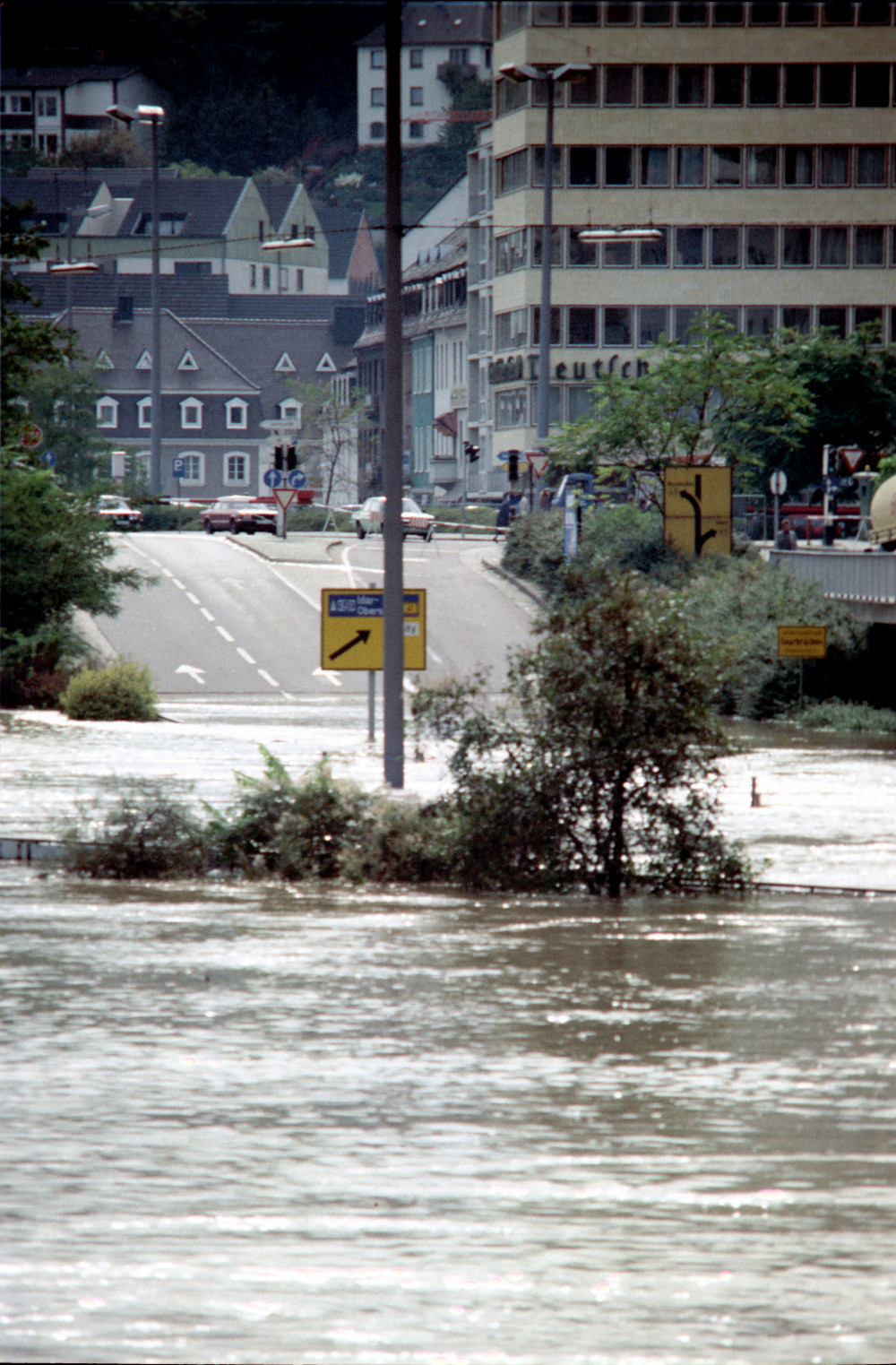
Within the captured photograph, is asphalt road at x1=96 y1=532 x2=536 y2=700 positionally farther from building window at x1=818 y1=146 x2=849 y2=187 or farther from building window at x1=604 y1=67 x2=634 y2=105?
building window at x1=818 y1=146 x2=849 y2=187

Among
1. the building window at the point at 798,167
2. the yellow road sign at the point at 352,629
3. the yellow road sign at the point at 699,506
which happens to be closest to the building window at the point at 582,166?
the building window at the point at 798,167

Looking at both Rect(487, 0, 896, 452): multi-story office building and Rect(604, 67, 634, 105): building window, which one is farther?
Rect(487, 0, 896, 452): multi-story office building

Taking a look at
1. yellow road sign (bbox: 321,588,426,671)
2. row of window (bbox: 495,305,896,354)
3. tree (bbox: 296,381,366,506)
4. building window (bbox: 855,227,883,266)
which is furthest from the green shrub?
tree (bbox: 296,381,366,506)

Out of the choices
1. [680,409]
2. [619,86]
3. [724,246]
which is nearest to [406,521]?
[680,409]

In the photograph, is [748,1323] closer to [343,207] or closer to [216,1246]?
[216,1246]

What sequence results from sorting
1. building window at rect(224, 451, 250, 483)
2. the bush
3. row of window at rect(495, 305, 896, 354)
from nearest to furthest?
the bush, row of window at rect(495, 305, 896, 354), building window at rect(224, 451, 250, 483)

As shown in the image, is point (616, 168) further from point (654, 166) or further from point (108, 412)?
point (108, 412)

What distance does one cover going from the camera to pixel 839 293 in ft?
292

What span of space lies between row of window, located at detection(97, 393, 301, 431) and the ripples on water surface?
128 m

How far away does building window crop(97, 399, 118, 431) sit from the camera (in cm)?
14312

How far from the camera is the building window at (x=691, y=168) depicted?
88562mm

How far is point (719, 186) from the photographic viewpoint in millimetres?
88812

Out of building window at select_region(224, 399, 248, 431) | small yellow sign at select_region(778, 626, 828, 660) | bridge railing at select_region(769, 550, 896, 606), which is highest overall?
building window at select_region(224, 399, 248, 431)

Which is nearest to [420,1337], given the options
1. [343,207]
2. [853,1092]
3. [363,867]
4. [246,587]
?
[853,1092]
